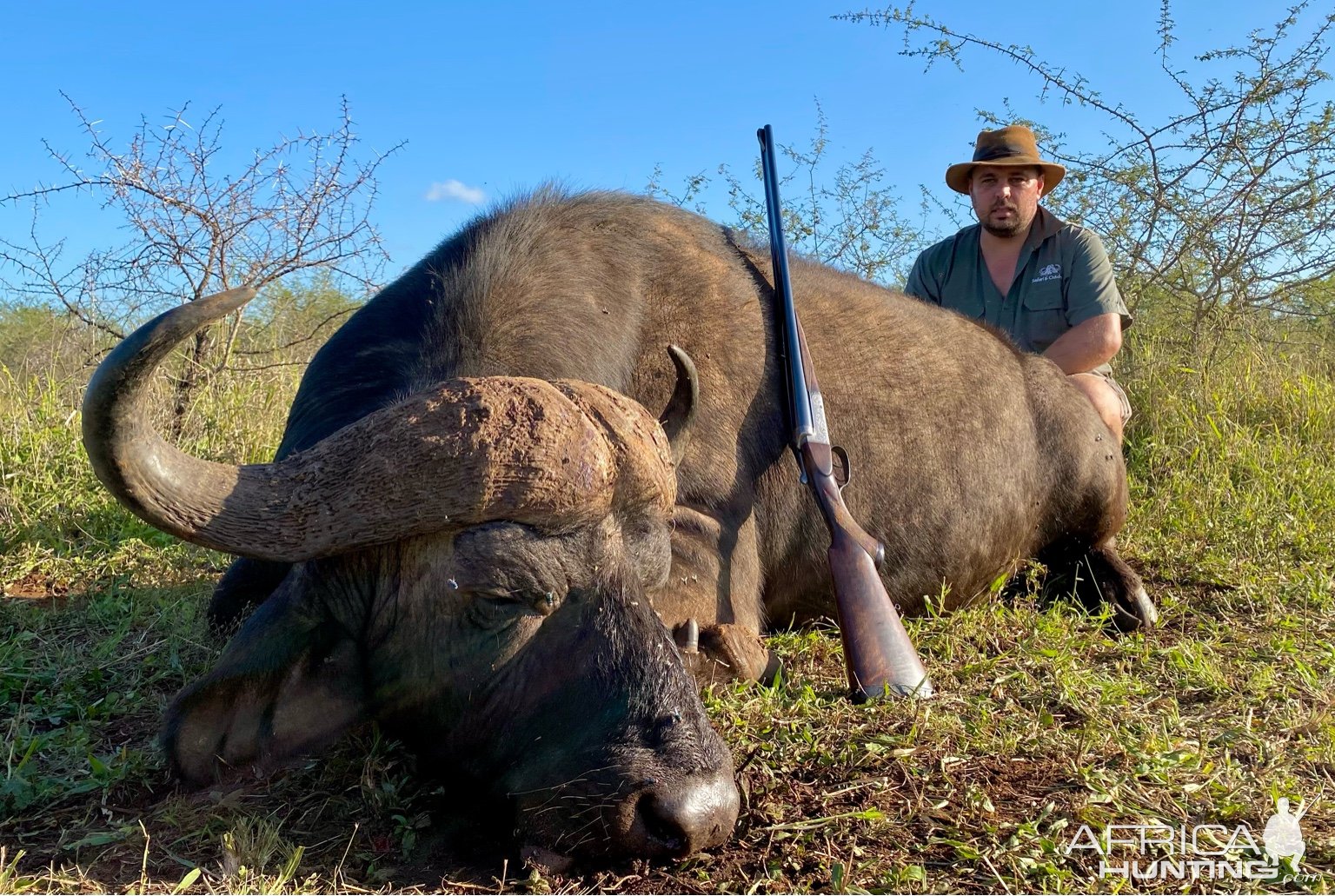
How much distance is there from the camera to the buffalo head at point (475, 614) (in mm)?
2158

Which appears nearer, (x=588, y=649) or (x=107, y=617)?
(x=588, y=649)

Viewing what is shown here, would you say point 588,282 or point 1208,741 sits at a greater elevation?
point 588,282

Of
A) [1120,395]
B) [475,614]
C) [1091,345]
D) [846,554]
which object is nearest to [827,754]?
[846,554]

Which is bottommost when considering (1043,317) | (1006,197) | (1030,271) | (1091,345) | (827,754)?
(827,754)

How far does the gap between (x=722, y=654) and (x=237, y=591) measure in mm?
1924

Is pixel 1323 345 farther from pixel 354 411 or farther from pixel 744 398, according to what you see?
pixel 354 411

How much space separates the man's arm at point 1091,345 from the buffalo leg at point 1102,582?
4.27 feet

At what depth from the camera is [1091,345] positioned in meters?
6.06

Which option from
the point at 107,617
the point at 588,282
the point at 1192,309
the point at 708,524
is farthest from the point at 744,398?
the point at 1192,309

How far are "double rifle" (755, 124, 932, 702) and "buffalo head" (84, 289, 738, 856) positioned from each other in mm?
1024

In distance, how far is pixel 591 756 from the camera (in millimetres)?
Result: 2182

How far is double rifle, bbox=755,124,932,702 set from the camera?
317cm

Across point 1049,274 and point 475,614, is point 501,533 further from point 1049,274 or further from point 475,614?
point 1049,274

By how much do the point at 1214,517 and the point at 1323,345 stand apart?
5.57 m
